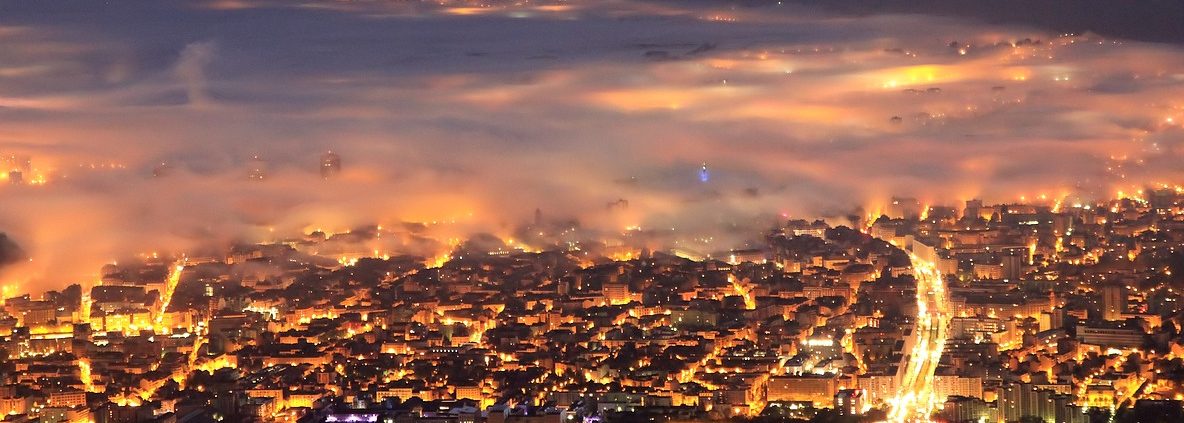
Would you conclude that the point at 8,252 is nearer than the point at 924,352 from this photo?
No

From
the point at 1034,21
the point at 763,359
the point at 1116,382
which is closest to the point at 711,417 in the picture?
the point at 763,359

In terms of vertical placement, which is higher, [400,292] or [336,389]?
[400,292]

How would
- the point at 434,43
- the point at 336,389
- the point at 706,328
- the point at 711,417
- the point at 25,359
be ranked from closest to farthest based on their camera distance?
the point at 711,417 < the point at 336,389 < the point at 25,359 < the point at 706,328 < the point at 434,43

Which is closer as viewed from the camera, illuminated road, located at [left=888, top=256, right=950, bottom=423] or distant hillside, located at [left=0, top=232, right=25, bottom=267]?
illuminated road, located at [left=888, top=256, right=950, bottom=423]

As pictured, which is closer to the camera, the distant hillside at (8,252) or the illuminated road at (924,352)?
the illuminated road at (924,352)

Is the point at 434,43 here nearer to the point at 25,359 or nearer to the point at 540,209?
the point at 540,209

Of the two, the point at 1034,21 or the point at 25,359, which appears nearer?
the point at 25,359

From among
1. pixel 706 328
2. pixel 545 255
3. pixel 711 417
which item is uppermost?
pixel 545 255

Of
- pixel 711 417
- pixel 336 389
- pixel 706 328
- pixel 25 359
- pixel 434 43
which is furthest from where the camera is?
pixel 434 43
